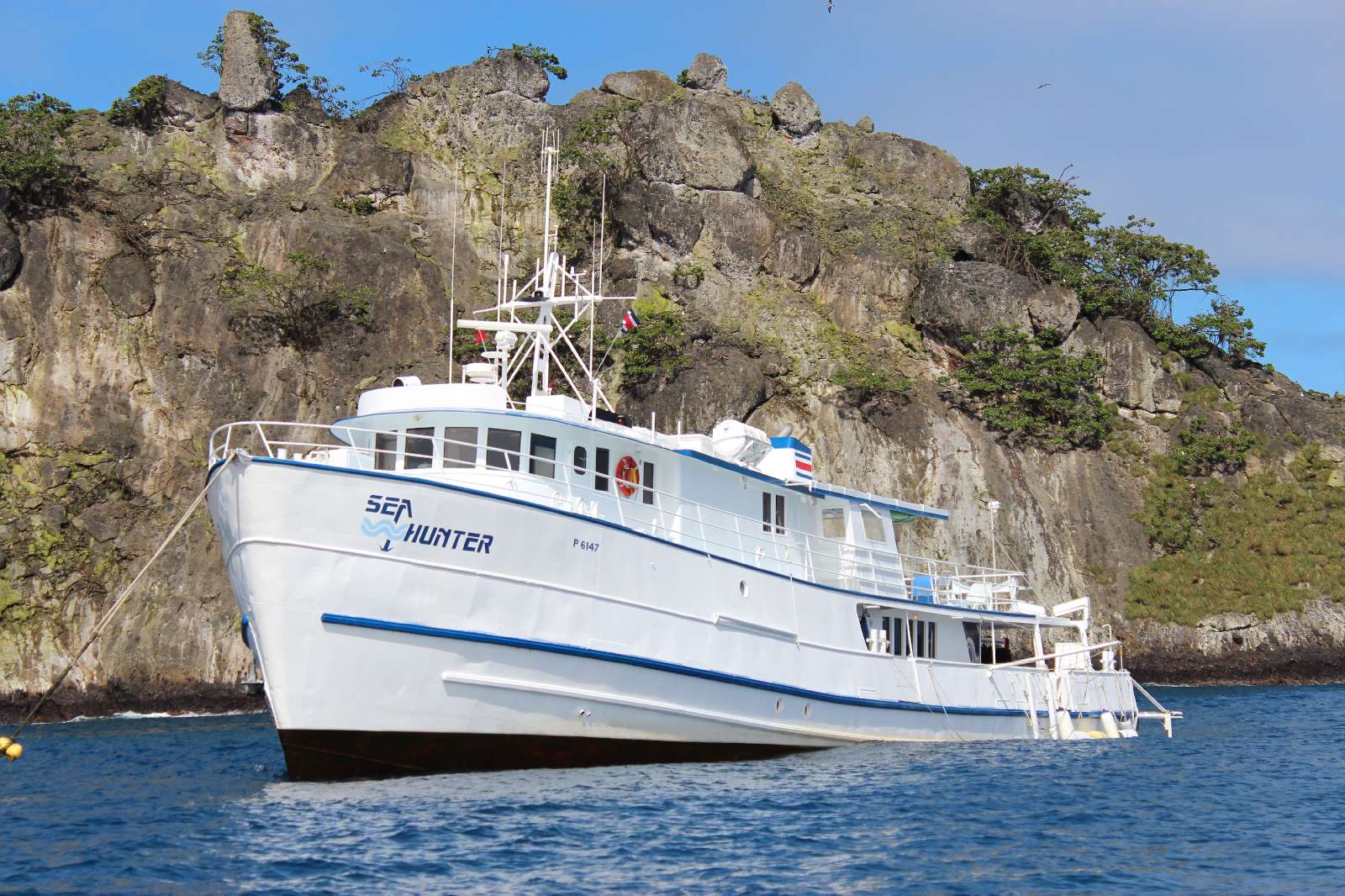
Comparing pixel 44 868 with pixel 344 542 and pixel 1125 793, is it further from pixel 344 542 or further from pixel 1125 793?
pixel 1125 793

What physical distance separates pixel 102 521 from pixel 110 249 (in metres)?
9.04

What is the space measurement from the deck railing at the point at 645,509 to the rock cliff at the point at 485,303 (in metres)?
15.4

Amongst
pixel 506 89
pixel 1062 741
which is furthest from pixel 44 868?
pixel 506 89

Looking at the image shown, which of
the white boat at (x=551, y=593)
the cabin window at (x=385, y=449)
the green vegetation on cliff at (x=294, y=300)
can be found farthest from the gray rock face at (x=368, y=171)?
the cabin window at (x=385, y=449)

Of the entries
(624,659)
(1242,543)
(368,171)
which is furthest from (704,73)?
(624,659)

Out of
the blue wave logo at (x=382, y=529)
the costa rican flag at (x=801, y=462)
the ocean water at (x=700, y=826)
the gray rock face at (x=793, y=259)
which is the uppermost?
the gray rock face at (x=793, y=259)

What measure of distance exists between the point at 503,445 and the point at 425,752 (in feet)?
14.2

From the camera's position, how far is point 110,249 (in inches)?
1496

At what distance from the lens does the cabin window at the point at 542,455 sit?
58.8 feet

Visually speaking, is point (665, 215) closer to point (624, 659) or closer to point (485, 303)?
point (485, 303)

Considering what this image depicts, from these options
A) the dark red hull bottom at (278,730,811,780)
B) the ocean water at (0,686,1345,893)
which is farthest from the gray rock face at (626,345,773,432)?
the dark red hull bottom at (278,730,811,780)

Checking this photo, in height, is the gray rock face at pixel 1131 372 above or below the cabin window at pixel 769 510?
above

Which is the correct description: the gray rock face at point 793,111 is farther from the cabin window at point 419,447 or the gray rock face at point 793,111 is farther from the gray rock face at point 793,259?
the cabin window at point 419,447

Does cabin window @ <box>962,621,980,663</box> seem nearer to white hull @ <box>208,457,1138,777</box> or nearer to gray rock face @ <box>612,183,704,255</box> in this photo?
white hull @ <box>208,457,1138,777</box>
